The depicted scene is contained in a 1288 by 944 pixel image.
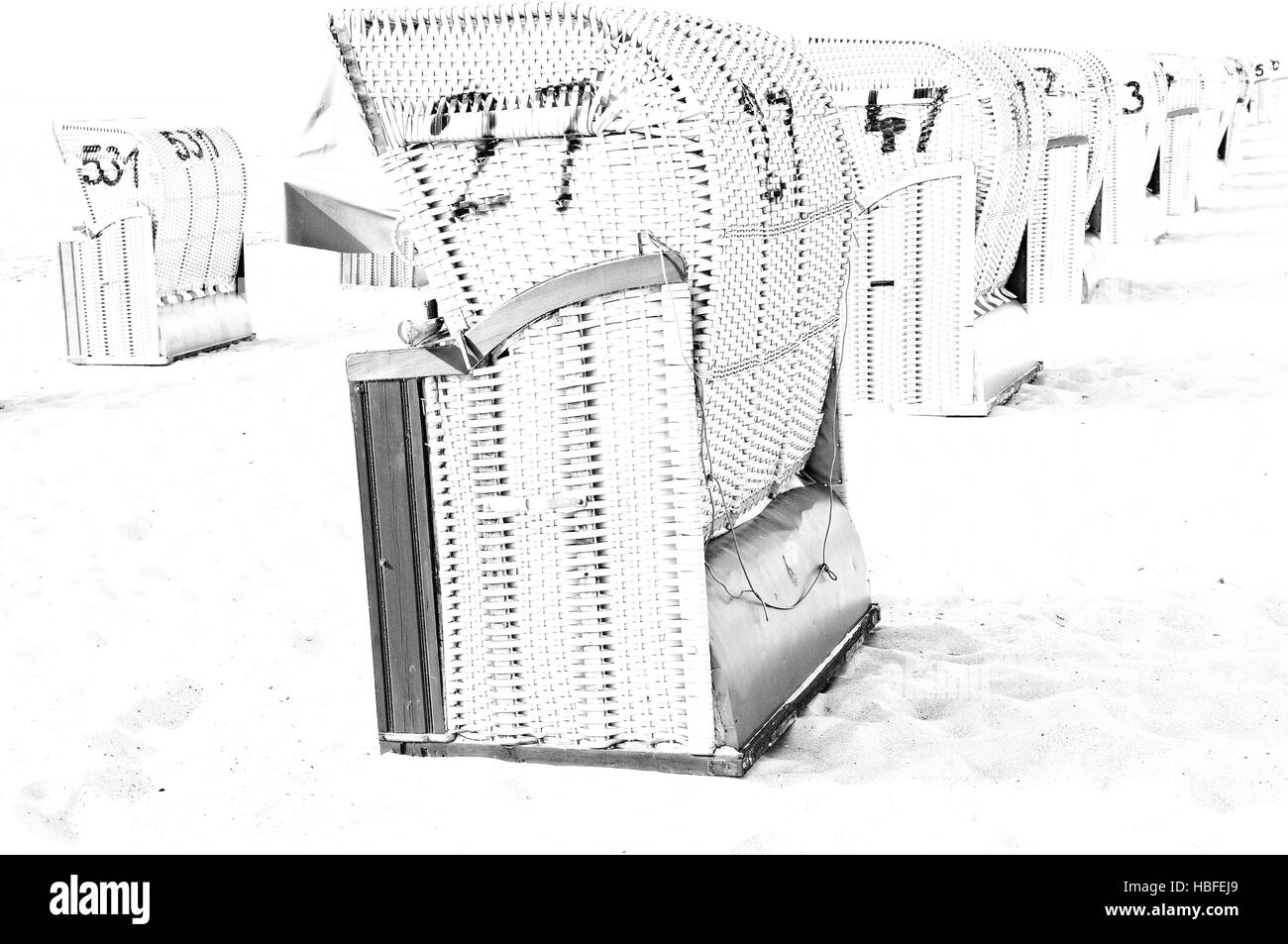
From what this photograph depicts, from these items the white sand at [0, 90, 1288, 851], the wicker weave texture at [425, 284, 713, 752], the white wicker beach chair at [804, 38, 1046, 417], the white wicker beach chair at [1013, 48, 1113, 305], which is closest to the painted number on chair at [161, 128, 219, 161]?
the white sand at [0, 90, 1288, 851]

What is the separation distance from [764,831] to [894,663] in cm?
88

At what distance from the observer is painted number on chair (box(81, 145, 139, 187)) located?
696 cm

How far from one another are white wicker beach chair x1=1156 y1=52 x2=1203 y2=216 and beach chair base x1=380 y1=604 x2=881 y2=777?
8870 millimetres

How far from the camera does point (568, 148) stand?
7.29ft

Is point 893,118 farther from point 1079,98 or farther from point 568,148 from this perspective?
point 568,148

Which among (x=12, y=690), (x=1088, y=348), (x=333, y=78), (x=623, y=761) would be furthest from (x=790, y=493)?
(x=1088, y=348)

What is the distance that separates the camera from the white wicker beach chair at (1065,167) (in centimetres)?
632

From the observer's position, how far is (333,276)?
953cm

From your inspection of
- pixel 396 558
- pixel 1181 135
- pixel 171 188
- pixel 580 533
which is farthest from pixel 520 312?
pixel 1181 135

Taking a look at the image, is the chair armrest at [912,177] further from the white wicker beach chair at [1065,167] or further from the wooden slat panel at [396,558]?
the wooden slat panel at [396,558]

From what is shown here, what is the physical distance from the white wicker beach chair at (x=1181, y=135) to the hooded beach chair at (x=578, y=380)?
28.7 feet

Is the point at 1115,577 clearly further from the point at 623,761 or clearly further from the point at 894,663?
the point at 623,761

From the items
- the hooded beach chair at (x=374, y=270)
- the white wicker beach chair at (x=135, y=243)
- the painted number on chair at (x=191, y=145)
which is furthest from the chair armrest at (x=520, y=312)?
the hooded beach chair at (x=374, y=270)

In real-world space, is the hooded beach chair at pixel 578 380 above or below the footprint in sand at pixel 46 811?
above
